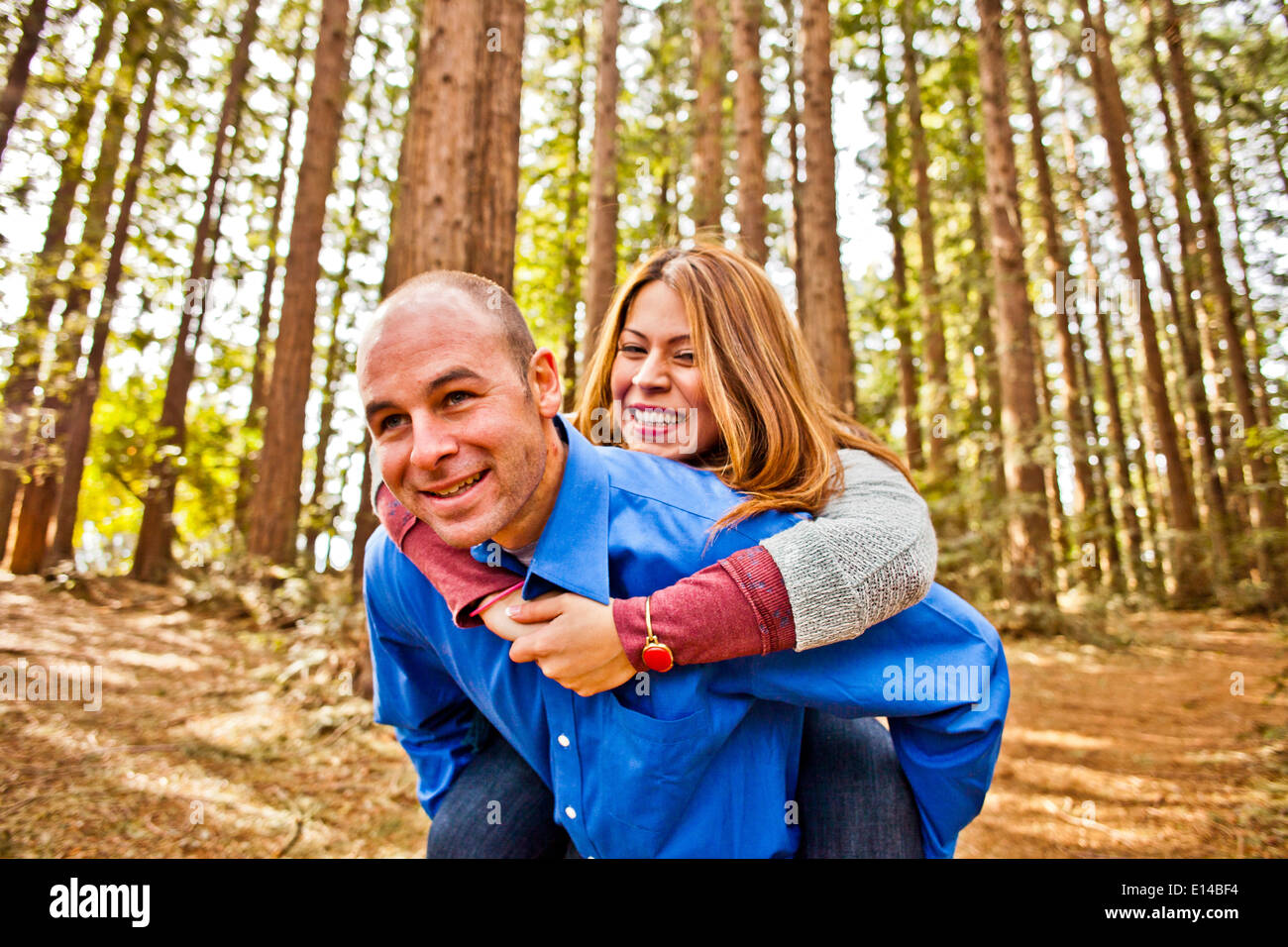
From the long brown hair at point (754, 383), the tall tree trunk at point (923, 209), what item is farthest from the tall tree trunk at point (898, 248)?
the long brown hair at point (754, 383)

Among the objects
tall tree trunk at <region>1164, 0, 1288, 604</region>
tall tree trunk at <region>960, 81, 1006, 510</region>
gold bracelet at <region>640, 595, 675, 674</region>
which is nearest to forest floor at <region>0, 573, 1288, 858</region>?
gold bracelet at <region>640, 595, 675, 674</region>

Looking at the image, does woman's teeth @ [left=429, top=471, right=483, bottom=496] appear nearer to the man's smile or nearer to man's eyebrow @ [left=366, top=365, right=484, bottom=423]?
the man's smile

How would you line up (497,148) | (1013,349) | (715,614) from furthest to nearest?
(1013,349) < (497,148) < (715,614)

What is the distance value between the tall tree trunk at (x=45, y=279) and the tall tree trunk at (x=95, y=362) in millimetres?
781

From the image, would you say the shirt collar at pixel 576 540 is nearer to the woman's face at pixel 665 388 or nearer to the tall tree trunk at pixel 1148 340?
the woman's face at pixel 665 388

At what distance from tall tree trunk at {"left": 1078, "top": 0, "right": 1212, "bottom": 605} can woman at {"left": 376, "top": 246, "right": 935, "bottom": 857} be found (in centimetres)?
1432

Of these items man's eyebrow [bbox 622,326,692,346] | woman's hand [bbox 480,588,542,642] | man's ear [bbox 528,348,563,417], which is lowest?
woman's hand [bbox 480,588,542,642]

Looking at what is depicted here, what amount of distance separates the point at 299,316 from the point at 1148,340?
1501cm

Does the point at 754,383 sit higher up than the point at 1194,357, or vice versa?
the point at 1194,357

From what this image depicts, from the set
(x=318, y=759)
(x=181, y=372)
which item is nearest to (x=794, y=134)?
(x=181, y=372)

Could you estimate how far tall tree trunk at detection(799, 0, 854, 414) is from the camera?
822cm

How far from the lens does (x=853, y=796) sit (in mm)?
1751

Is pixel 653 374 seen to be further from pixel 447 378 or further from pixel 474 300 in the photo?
pixel 447 378
